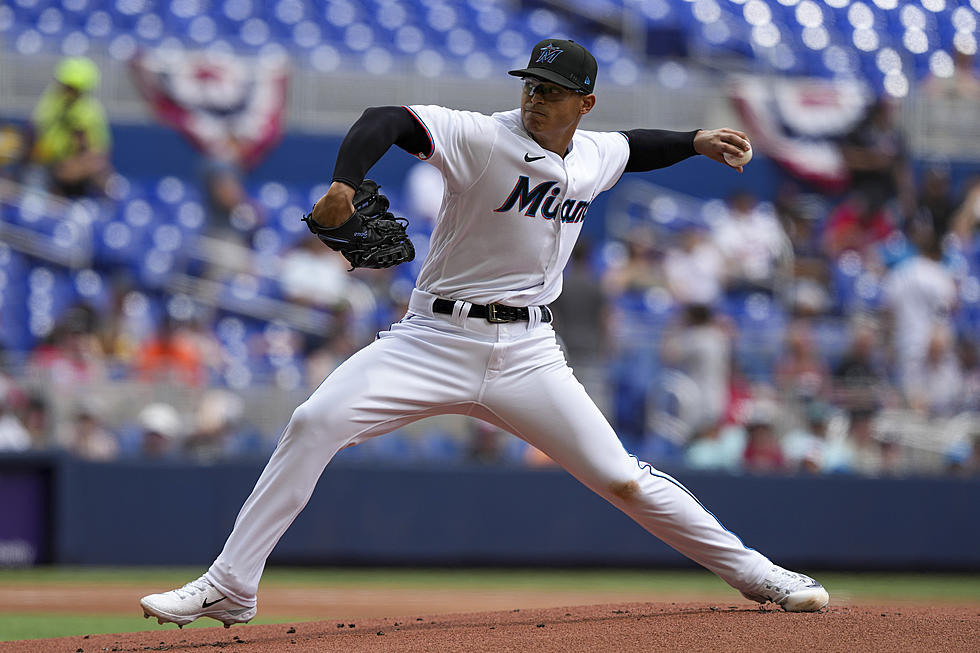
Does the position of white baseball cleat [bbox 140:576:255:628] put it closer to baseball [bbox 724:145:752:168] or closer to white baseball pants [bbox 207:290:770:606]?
white baseball pants [bbox 207:290:770:606]

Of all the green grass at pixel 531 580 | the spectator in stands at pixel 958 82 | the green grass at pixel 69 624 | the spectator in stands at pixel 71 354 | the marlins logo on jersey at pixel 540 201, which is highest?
the spectator in stands at pixel 958 82

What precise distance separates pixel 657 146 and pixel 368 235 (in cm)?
124

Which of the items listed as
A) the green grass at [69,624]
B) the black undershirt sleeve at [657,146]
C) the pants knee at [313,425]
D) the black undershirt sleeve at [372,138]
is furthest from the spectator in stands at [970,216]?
the pants knee at [313,425]

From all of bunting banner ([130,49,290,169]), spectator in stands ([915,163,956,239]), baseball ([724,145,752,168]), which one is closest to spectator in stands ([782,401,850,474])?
spectator in stands ([915,163,956,239])

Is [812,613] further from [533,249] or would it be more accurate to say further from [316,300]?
[316,300]

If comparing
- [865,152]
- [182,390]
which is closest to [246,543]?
[182,390]

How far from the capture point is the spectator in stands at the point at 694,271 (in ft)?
35.0

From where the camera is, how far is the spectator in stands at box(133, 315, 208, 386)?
8.86m

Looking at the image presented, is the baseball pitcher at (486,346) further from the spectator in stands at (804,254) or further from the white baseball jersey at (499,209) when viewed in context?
the spectator in stands at (804,254)

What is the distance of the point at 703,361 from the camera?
28.9 feet

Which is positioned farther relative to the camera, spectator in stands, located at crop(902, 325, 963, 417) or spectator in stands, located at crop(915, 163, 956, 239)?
spectator in stands, located at crop(915, 163, 956, 239)

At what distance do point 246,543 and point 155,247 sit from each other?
715 cm

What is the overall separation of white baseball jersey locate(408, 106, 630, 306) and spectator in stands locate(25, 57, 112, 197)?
733 centimetres

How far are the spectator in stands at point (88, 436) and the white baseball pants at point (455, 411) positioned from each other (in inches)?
180
